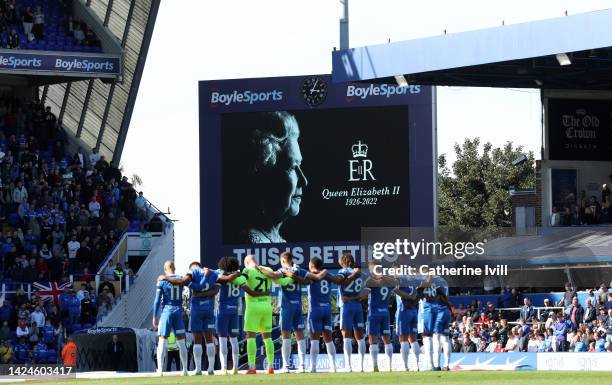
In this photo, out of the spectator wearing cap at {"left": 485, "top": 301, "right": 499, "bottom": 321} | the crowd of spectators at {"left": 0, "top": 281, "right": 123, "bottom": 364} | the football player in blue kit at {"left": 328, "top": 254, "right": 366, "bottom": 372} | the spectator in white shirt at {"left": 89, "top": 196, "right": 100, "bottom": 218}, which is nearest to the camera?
the football player in blue kit at {"left": 328, "top": 254, "right": 366, "bottom": 372}

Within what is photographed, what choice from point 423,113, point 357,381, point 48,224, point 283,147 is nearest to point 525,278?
point 423,113

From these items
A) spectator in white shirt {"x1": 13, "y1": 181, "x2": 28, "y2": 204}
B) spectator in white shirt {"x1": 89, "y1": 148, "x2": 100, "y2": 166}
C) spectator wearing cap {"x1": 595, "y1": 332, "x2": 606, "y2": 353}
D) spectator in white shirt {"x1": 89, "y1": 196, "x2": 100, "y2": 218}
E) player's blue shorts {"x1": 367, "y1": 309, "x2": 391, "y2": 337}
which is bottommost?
spectator wearing cap {"x1": 595, "y1": 332, "x2": 606, "y2": 353}

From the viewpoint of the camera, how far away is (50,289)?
4394 cm

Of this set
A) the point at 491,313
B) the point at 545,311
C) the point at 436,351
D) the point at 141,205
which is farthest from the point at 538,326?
the point at 141,205

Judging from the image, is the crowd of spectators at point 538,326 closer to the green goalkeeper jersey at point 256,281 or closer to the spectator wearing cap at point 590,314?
the spectator wearing cap at point 590,314

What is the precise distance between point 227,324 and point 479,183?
161 feet

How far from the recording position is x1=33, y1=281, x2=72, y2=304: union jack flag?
43719 mm

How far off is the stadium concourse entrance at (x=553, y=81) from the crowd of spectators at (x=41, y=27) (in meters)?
12.7

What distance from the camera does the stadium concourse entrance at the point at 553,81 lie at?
36.7 m

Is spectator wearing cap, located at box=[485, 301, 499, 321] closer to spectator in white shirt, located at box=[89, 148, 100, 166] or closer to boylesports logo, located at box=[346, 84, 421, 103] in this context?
boylesports logo, located at box=[346, 84, 421, 103]

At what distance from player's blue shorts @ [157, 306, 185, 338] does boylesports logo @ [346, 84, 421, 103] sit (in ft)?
63.1

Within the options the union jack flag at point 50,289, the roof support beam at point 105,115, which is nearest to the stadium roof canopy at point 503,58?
the union jack flag at point 50,289

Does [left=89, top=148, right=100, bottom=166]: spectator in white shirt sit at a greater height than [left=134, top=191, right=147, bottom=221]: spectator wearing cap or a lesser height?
greater

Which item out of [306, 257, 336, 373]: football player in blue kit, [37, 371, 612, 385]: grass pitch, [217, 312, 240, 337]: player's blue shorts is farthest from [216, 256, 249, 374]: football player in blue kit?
[37, 371, 612, 385]: grass pitch
